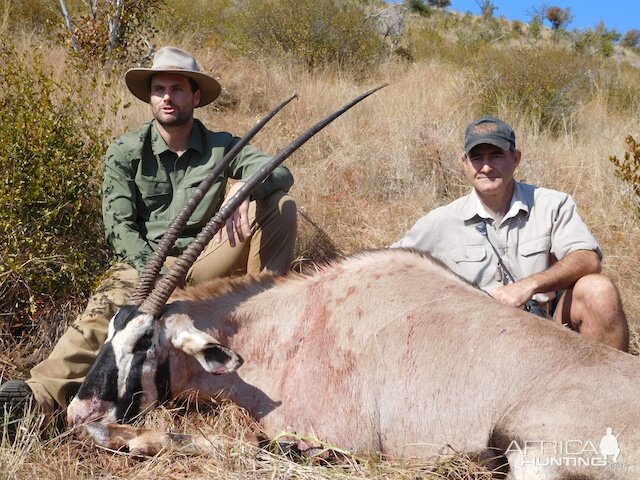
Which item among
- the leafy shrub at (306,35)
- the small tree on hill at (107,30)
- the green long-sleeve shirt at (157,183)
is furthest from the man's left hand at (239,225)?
the leafy shrub at (306,35)

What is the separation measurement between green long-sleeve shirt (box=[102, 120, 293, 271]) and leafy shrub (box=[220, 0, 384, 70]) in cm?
741

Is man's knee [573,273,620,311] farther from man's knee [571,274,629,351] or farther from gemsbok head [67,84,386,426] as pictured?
gemsbok head [67,84,386,426]

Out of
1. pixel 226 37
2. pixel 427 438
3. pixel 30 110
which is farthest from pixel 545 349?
pixel 226 37

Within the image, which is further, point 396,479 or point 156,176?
point 156,176

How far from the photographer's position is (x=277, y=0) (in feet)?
48.9

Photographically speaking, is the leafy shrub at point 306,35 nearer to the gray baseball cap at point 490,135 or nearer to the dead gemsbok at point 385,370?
the gray baseball cap at point 490,135

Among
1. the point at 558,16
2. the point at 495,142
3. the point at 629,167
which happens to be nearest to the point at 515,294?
the point at 495,142

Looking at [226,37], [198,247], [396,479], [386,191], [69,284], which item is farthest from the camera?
[226,37]

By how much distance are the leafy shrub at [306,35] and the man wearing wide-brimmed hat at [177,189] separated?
7.28m

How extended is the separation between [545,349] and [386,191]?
4601mm

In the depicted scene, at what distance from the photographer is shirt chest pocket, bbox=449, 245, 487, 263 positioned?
14.7 feet

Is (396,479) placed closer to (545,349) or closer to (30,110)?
(545,349)

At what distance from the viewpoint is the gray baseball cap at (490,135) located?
4312mm

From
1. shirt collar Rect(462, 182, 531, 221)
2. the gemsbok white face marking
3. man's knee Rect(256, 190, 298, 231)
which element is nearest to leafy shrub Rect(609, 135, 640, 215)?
shirt collar Rect(462, 182, 531, 221)
